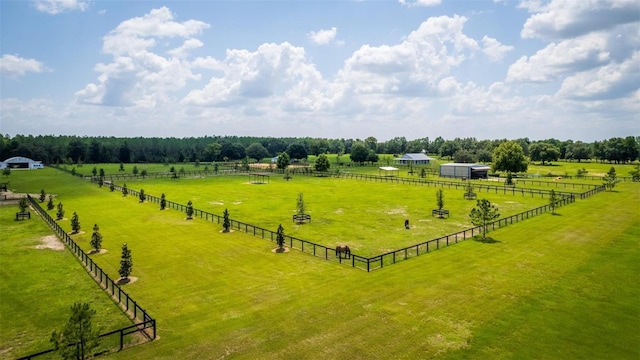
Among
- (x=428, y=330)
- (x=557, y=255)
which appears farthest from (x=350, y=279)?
(x=557, y=255)

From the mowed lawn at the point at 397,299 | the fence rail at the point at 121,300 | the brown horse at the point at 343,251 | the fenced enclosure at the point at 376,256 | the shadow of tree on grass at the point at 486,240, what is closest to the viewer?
the mowed lawn at the point at 397,299

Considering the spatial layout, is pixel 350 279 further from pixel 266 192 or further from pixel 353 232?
pixel 266 192

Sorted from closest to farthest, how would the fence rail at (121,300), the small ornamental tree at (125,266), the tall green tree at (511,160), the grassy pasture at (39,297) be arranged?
the fence rail at (121,300) < the grassy pasture at (39,297) < the small ornamental tree at (125,266) < the tall green tree at (511,160)

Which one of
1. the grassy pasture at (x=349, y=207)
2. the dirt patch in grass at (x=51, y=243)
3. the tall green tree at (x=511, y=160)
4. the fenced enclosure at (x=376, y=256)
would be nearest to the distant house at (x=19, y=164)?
the grassy pasture at (x=349, y=207)

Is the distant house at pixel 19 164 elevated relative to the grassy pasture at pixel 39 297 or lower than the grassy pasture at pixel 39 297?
elevated

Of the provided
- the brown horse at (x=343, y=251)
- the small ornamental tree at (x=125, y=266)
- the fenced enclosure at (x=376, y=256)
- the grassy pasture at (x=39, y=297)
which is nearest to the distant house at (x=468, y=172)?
the fenced enclosure at (x=376, y=256)

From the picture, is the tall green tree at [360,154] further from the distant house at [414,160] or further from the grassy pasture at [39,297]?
the grassy pasture at [39,297]

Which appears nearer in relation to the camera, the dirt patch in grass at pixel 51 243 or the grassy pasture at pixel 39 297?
the grassy pasture at pixel 39 297

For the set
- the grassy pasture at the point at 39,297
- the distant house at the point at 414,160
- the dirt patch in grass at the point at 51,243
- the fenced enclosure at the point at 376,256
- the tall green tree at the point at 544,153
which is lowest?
the grassy pasture at the point at 39,297
